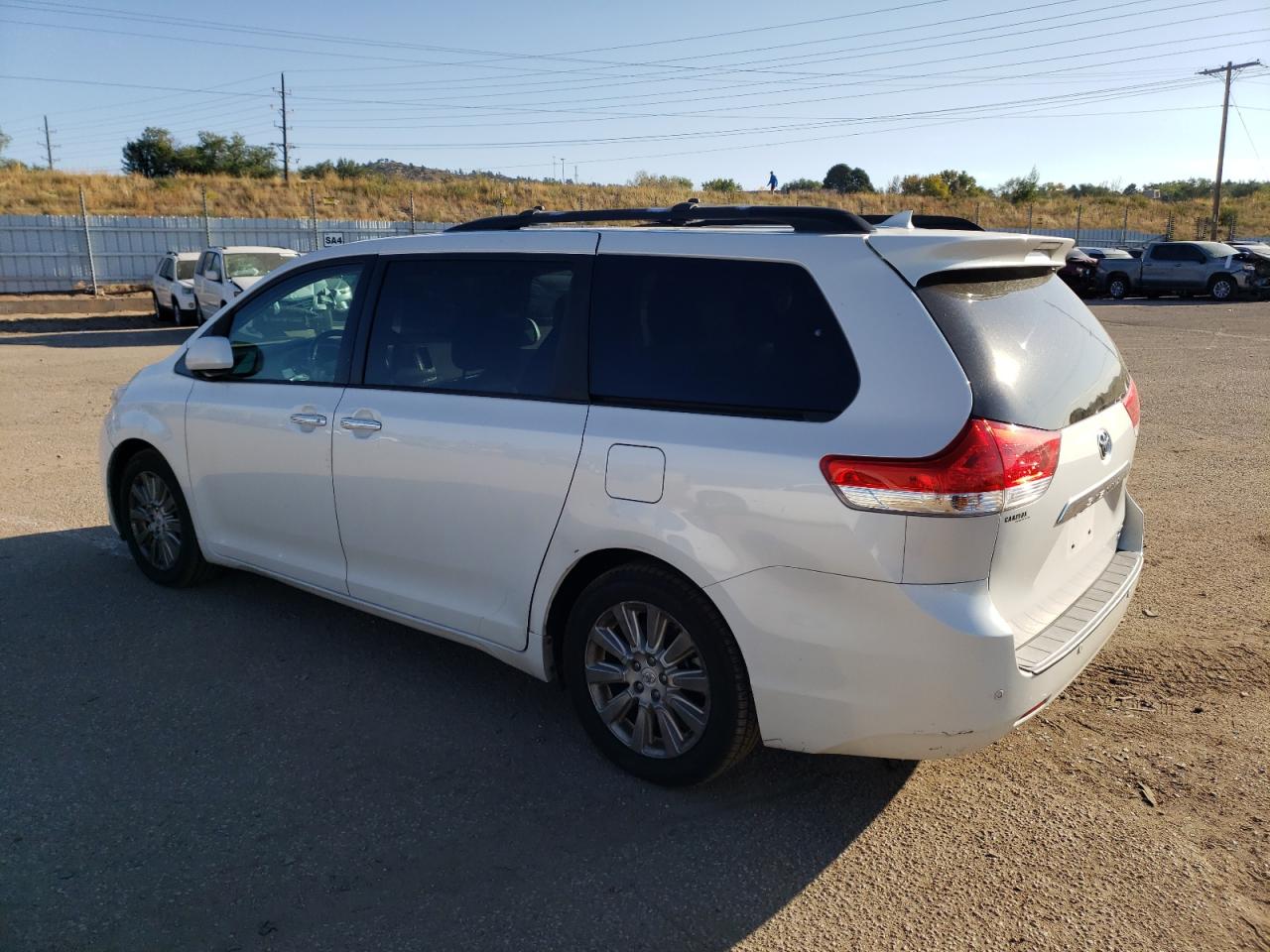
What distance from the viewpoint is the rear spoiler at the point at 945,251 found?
10.2 feet

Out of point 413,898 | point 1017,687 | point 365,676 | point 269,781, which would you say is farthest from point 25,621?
point 1017,687

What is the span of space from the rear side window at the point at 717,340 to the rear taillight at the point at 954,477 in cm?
23

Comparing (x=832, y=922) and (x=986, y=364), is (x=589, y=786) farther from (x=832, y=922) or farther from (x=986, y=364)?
(x=986, y=364)

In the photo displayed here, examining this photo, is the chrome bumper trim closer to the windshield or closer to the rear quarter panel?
the rear quarter panel

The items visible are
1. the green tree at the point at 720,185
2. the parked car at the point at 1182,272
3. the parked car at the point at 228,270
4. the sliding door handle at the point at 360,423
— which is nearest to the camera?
the sliding door handle at the point at 360,423

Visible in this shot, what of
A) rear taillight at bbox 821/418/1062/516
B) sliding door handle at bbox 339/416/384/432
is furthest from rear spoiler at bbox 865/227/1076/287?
sliding door handle at bbox 339/416/384/432

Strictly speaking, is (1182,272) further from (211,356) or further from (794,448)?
(794,448)

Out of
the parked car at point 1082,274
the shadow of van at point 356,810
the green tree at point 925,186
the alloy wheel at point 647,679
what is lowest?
the shadow of van at point 356,810

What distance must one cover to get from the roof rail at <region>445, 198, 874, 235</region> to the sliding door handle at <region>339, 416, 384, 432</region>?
0.91 m

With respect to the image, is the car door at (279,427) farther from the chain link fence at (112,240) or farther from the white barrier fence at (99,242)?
the chain link fence at (112,240)

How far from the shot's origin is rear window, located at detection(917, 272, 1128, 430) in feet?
9.88

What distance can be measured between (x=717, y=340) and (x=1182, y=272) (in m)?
30.9

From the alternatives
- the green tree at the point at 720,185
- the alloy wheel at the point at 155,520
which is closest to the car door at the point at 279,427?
the alloy wheel at the point at 155,520

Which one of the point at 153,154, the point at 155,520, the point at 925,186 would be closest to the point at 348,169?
the point at 153,154
